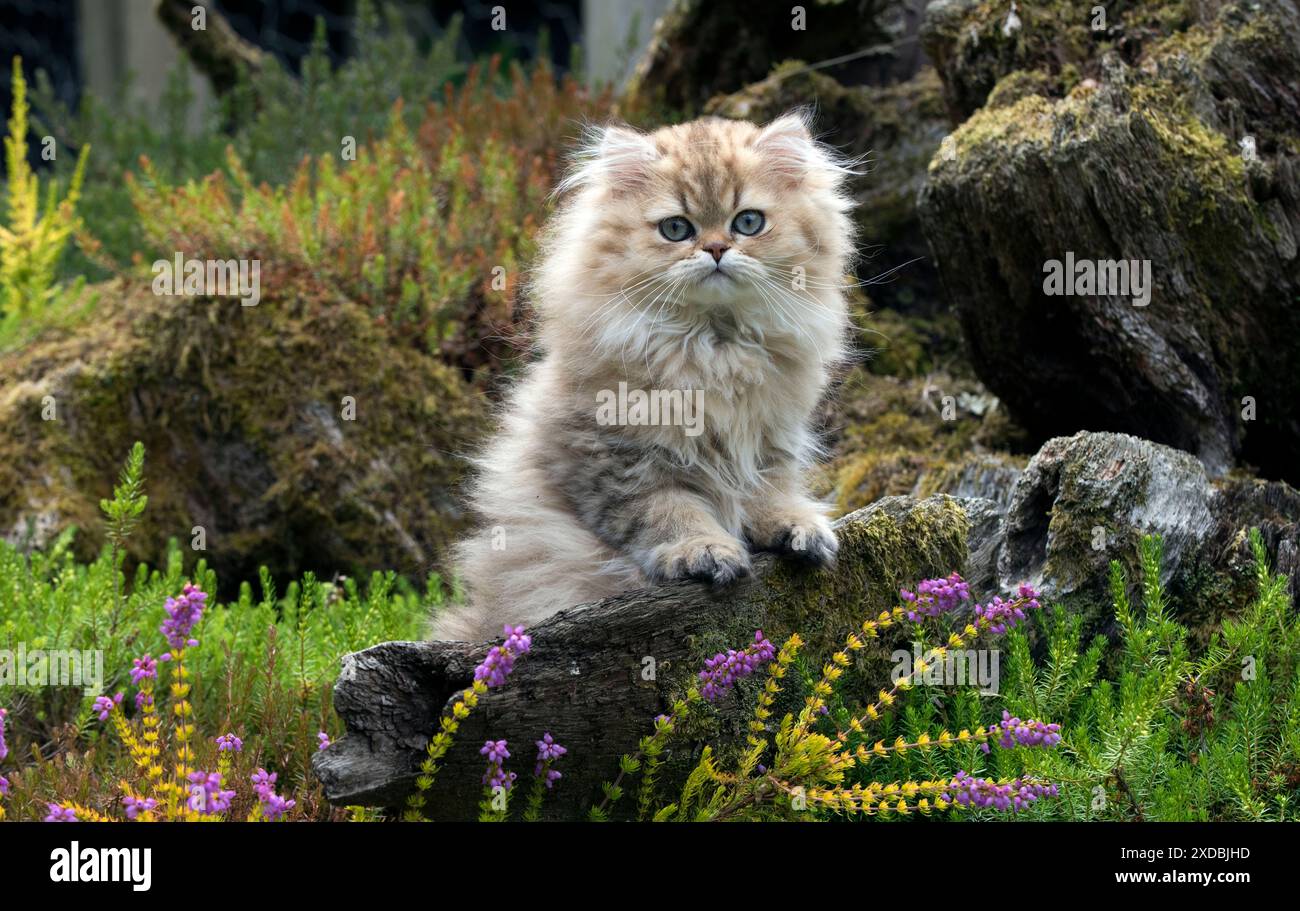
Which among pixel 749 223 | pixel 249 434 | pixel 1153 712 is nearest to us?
pixel 1153 712

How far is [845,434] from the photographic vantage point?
5543mm

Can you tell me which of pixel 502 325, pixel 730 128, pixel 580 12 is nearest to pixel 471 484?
pixel 502 325

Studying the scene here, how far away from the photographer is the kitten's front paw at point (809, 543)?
3.39 meters

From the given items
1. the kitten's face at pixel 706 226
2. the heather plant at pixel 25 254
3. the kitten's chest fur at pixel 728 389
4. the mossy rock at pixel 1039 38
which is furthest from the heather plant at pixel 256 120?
the kitten's chest fur at pixel 728 389

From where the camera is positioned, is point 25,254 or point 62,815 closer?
point 62,815

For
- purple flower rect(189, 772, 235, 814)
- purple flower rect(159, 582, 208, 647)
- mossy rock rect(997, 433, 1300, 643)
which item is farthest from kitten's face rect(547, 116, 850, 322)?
purple flower rect(189, 772, 235, 814)

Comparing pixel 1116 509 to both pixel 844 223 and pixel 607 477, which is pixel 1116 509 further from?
pixel 607 477

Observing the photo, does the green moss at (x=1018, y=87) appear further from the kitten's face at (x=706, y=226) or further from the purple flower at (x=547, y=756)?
the purple flower at (x=547, y=756)

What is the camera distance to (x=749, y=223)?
368 centimetres

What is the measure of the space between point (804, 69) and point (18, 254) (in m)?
4.01

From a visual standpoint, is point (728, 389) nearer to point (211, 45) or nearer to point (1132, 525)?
point (1132, 525)

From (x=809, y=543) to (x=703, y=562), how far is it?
33 cm

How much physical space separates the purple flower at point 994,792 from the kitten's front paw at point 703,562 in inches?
30.7

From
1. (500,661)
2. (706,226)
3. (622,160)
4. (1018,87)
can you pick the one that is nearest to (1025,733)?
(500,661)
